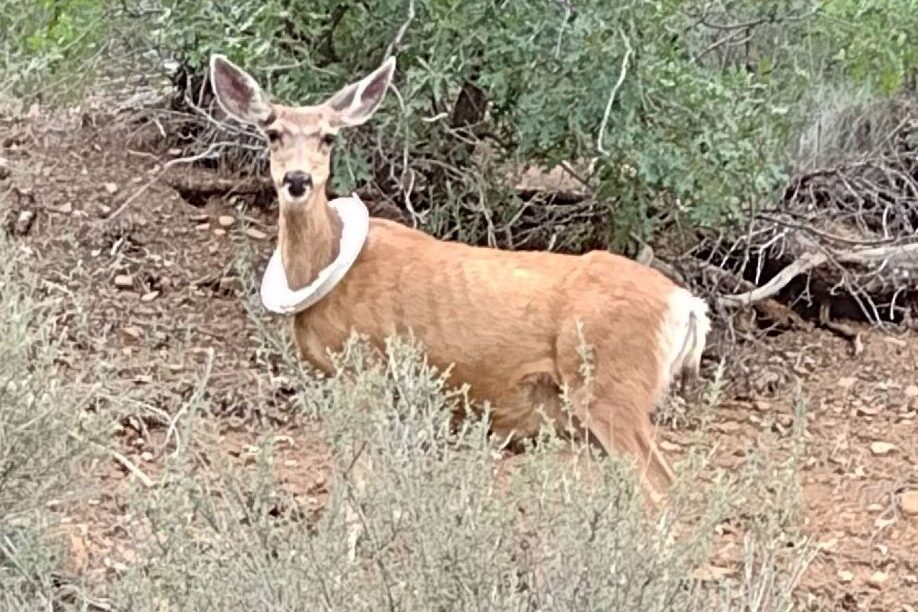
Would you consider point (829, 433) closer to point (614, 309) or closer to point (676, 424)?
point (676, 424)

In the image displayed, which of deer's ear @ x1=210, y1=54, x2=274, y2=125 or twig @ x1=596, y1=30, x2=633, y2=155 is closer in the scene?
deer's ear @ x1=210, y1=54, x2=274, y2=125

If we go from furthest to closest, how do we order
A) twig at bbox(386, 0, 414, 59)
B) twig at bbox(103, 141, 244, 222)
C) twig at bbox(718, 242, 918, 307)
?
twig at bbox(103, 141, 244, 222)
twig at bbox(718, 242, 918, 307)
twig at bbox(386, 0, 414, 59)

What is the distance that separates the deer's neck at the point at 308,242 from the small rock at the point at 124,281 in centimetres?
159

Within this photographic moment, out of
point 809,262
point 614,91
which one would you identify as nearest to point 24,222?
point 614,91

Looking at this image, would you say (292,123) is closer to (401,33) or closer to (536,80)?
(401,33)

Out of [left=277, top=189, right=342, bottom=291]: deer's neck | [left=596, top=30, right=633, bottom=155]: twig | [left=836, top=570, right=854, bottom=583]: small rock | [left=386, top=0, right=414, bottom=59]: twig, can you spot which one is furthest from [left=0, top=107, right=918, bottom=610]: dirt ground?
[left=596, top=30, right=633, bottom=155]: twig

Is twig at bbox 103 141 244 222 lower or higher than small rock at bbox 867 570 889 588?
higher

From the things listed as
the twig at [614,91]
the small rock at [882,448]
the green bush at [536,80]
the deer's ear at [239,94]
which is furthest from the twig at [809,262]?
the deer's ear at [239,94]

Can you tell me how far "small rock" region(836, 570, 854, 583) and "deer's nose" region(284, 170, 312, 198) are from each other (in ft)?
6.53

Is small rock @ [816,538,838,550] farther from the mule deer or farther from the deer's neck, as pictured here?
the deer's neck

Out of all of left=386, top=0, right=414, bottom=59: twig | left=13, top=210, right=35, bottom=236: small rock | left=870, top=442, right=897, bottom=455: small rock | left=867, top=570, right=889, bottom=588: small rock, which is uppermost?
left=386, top=0, right=414, bottom=59: twig

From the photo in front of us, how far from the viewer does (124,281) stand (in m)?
6.94

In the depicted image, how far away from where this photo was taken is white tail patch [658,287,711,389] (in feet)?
17.2

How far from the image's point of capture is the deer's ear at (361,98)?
5469mm
